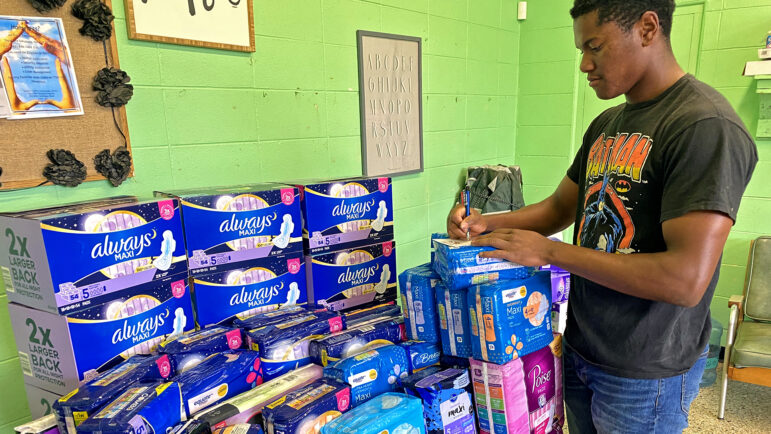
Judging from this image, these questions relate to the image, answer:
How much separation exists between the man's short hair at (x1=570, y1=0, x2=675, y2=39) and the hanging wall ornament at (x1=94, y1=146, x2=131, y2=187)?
156 centimetres

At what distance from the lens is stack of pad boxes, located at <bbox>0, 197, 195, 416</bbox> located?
3.85 ft

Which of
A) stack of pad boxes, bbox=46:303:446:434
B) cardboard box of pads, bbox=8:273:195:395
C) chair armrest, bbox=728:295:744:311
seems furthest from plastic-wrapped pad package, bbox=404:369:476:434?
chair armrest, bbox=728:295:744:311

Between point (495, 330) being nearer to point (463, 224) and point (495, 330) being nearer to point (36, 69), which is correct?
point (463, 224)

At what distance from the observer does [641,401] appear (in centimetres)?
118

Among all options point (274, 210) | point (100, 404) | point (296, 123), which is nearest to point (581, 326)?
point (274, 210)

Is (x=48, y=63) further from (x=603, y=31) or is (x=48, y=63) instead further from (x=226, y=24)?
(x=603, y=31)

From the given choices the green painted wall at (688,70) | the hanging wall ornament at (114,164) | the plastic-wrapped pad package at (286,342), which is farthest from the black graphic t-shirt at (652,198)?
the green painted wall at (688,70)

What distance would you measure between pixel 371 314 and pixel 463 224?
1.56ft

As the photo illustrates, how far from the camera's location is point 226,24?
1.91m

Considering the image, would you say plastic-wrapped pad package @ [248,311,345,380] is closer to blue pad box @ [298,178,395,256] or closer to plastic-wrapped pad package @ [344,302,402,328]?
plastic-wrapped pad package @ [344,302,402,328]

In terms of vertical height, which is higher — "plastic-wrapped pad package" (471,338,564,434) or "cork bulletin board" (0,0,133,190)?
"cork bulletin board" (0,0,133,190)

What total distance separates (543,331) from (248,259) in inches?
37.2

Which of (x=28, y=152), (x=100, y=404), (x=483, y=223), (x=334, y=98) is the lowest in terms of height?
(x=100, y=404)

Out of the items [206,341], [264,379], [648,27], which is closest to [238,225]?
[206,341]
